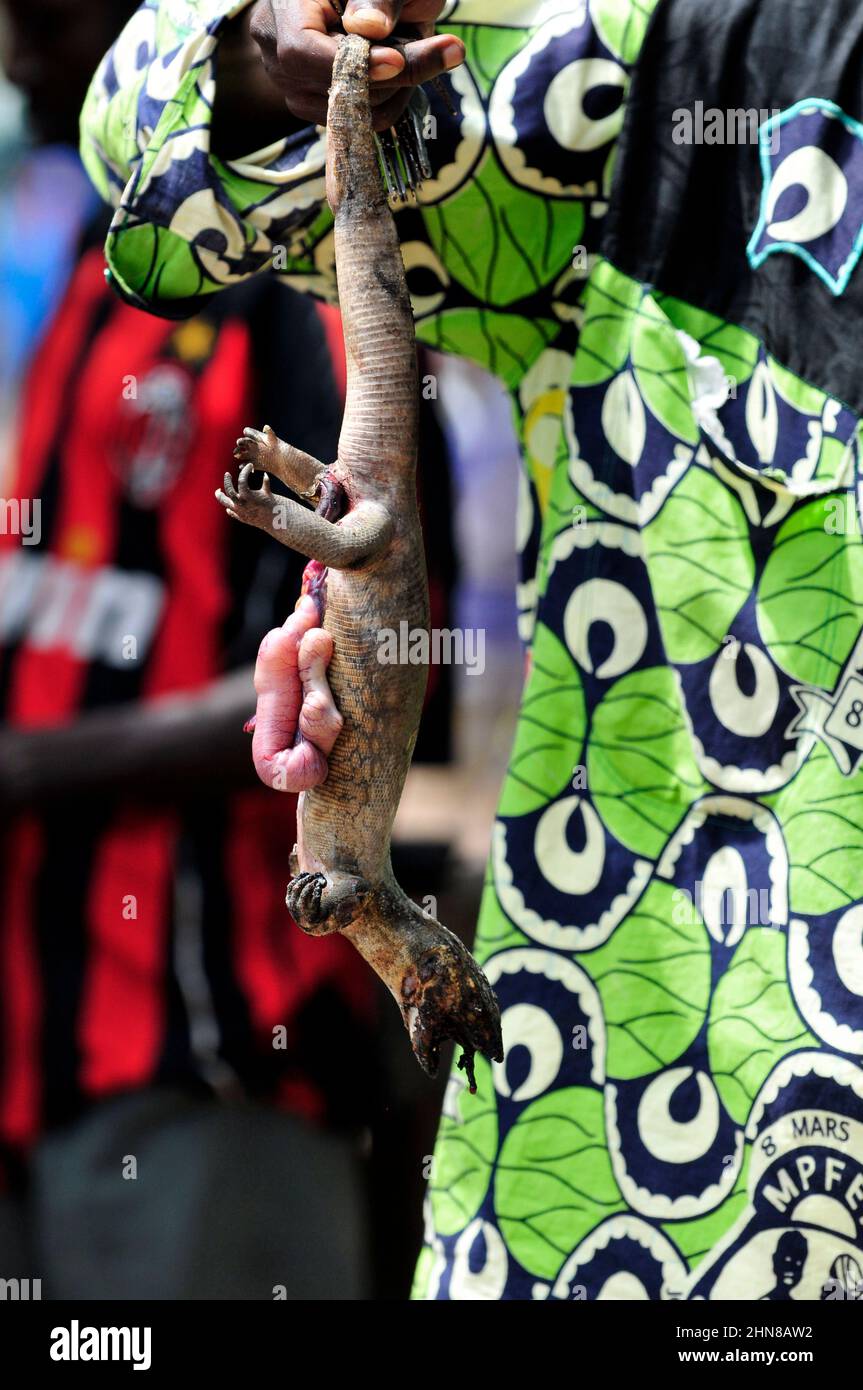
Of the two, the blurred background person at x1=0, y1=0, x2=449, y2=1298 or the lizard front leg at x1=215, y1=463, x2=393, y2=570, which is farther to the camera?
the blurred background person at x1=0, y1=0, x2=449, y2=1298

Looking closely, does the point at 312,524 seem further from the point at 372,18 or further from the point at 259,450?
the point at 372,18

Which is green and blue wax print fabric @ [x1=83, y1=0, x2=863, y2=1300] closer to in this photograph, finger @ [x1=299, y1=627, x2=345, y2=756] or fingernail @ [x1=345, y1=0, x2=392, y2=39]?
fingernail @ [x1=345, y1=0, x2=392, y2=39]

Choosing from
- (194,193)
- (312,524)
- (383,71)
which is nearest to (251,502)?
(312,524)

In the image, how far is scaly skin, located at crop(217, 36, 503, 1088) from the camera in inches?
44.3

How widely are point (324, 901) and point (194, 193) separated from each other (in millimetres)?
607

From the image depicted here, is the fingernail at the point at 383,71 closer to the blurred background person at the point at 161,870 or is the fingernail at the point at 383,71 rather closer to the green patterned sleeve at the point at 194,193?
the green patterned sleeve at the point at 194,193

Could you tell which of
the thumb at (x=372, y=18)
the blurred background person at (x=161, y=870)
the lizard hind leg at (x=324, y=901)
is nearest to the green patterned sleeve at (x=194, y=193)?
the thumb at (x=372, y=18)

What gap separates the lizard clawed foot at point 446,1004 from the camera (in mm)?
1135

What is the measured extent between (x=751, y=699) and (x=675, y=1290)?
1.63ft

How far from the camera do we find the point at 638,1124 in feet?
4.92

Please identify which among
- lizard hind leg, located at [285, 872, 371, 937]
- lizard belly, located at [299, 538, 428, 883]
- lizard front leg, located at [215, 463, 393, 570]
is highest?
lizard front leg, located at [215, 463, 393, 570]

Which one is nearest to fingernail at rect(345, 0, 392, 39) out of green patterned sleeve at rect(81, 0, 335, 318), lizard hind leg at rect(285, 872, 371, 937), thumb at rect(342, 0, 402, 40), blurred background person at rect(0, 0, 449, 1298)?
thumb at rect(342, 0, 402, 40)

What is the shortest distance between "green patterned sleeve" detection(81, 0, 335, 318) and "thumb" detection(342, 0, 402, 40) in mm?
237
